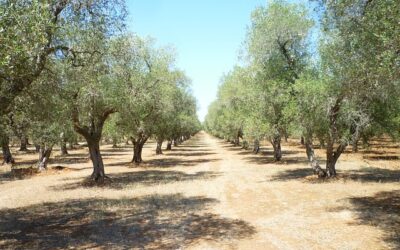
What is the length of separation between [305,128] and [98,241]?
1947cm

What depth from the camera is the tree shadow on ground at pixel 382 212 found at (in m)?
16.8

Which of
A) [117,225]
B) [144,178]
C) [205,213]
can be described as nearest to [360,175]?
[144,178]

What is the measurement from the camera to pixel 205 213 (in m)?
21.9

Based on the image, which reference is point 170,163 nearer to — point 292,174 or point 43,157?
point 43,157

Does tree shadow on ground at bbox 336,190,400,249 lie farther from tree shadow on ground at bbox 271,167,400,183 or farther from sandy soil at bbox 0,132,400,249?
tree shadow on ground at bbox 271,167,400,183

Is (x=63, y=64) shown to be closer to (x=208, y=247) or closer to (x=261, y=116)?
(x=208, y=247)

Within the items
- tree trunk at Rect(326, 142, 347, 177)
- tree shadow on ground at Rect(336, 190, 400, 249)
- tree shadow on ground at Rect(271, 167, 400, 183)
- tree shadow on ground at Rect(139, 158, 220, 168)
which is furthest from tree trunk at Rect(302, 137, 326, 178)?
tree shadow on ground at Rect(139, 158, 220, 168)

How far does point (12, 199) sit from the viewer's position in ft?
91.1

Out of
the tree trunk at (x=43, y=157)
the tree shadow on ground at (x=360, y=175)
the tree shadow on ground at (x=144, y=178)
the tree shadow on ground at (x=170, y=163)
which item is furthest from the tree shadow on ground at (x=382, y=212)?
the tree trunk at (x=43, y=157)

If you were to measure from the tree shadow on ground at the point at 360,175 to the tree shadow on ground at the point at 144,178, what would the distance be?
22.1 ft

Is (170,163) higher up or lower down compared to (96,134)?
lower down

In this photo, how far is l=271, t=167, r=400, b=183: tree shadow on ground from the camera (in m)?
33.5

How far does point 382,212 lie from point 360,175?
1609 centimetres

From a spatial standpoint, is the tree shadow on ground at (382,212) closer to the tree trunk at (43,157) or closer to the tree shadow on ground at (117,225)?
the tree shadow on ground at (117,225)
